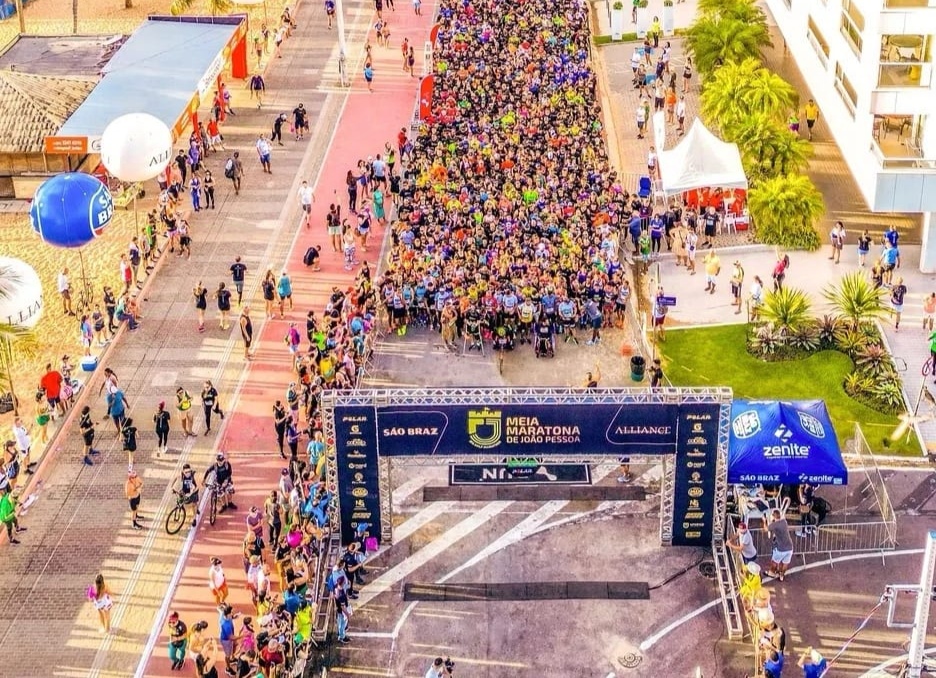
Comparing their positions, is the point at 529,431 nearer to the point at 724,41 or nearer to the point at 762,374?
the point at 762,374

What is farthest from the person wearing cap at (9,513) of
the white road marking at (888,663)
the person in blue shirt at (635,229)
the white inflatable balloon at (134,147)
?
the person in blue shirt at (635,229)

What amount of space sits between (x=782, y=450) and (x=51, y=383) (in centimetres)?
1832

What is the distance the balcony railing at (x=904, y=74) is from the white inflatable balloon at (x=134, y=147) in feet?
69.7

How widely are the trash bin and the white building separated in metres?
9.04

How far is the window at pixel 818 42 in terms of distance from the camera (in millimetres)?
47656

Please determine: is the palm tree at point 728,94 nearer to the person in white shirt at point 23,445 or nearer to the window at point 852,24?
the window at point 852,24

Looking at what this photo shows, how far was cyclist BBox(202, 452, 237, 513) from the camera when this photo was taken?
33.1 m

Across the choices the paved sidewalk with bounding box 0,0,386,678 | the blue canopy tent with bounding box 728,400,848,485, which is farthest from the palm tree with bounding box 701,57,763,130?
the blue canopy tent with bounding box 728,400,848,485

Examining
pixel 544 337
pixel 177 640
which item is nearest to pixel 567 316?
pixel 544 337

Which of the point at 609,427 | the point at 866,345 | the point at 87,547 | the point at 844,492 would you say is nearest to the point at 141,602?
the point at 87,547

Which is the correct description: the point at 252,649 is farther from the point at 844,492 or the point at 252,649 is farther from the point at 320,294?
the point at 320,294

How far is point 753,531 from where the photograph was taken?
32062 mm

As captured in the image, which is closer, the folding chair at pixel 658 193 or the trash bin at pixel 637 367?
the trash bin at pixel 637 367

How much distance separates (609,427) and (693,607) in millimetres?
4164
